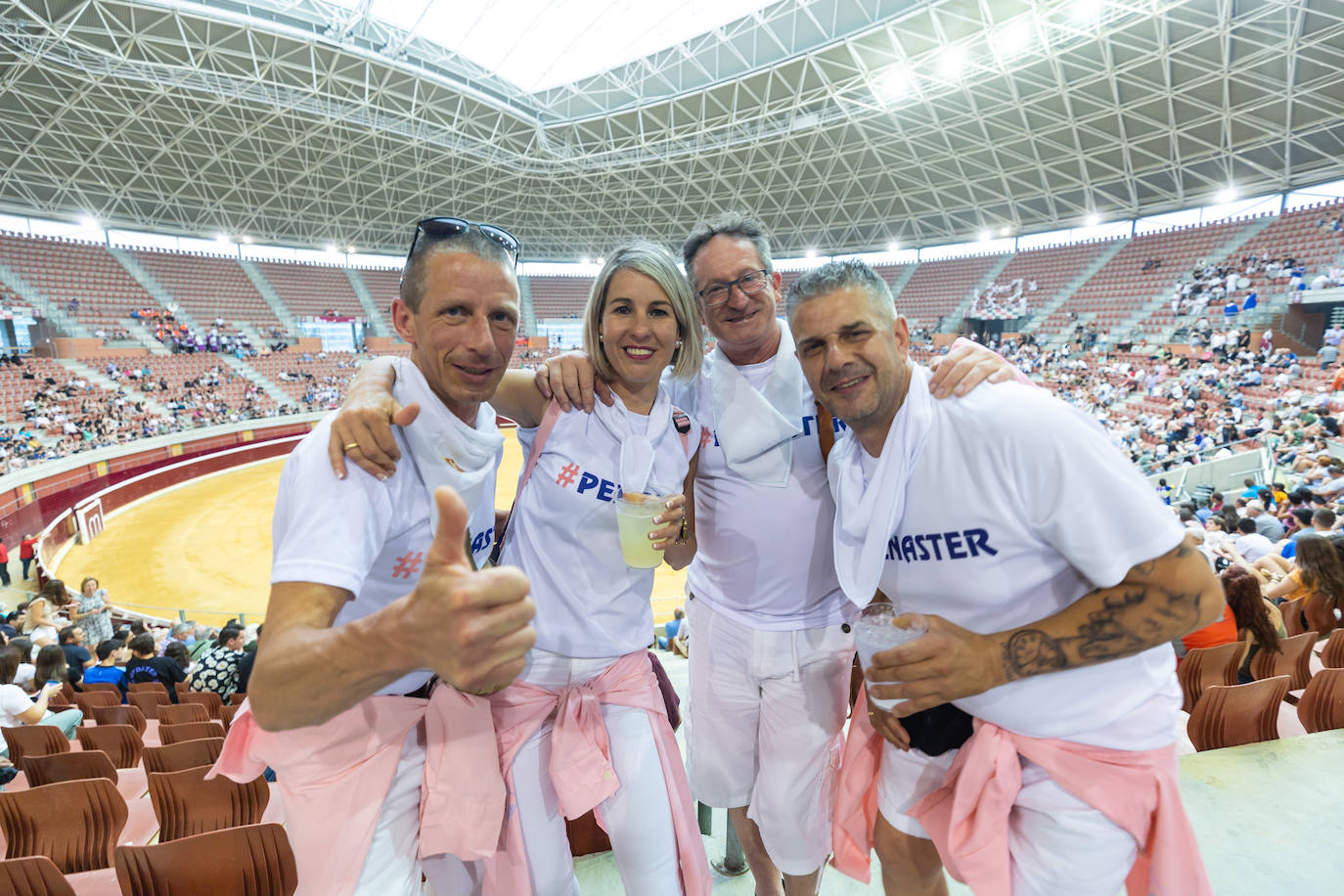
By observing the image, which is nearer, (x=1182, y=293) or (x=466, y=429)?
(x=466, y=429)

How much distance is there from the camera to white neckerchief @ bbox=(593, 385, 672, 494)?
206 centimetres

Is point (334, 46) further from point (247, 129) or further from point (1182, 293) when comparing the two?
point (1182, 293)

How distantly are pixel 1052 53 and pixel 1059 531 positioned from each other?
2229 cm

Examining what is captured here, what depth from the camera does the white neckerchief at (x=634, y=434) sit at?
6.77ft

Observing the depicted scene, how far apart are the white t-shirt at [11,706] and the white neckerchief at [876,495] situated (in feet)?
20.4

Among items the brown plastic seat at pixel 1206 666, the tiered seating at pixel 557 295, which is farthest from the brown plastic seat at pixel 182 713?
the tiered seating at pixel 557 295

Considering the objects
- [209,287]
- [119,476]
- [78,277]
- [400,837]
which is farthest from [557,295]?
[400,837]

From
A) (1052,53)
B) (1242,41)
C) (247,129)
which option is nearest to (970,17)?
(1052,53)

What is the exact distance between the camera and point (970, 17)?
1731 cm

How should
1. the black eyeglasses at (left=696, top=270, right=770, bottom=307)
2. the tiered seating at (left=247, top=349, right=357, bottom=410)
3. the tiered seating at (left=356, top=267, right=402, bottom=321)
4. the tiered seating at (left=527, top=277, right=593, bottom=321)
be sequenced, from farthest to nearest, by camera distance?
the tiered seating at (left=527, top=277, right=593, bottom=321)
the tiered seating at (left=356, top=267, right=402, bottom=321)
the tiered seating at (left=247, top=349, right=357, bottom=410)
the black eyeglasses at (left=696, top=270, right=770, bottom=307)

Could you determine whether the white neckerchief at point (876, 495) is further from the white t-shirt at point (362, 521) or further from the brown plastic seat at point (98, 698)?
the brown plastic seat at point (98, 698)

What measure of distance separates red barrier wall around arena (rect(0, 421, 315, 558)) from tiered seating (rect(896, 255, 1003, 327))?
31043mm

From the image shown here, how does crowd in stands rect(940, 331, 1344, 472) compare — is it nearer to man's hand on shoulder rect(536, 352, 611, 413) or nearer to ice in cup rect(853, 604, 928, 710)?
ice in cup rect(853, 604, 928, 710)

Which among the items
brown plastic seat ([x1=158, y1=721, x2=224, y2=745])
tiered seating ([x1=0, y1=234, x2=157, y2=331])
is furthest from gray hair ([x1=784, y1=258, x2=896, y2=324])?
tiered seating ([x1=0, y1=234, x2=157, y2=331])
